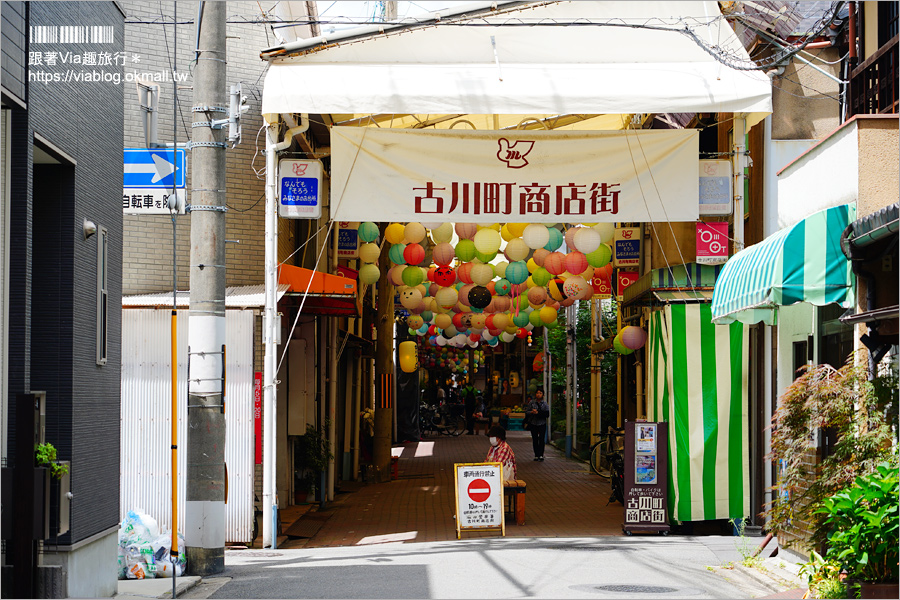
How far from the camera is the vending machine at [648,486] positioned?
14141 mm

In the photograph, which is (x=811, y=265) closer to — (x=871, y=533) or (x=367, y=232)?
(x=871, y=533)

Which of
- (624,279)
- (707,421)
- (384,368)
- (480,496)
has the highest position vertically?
(624,279)

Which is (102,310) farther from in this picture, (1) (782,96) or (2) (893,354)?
(1) (782,96)

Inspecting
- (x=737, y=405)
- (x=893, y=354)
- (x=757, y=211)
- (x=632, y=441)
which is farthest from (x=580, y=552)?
(x=757, y=211)

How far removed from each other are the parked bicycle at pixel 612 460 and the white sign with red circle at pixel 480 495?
8.25ft

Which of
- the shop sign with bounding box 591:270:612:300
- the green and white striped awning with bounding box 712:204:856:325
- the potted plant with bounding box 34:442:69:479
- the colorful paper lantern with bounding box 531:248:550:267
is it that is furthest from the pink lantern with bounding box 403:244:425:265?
the potted plant with bounding box 34:442:69:479

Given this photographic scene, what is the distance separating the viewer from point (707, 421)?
1423 centimetres

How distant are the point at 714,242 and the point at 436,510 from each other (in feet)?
24.4

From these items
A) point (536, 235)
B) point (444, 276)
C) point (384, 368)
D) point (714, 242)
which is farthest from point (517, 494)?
point (384, 368)

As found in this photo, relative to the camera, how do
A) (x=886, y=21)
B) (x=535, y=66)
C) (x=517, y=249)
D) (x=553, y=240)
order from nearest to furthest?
1. (x=886, y=21)
2. (x=535, y=66)
3. (x=553, y=240)
4. (x=517, y=249)

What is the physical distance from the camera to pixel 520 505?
1608 centimetres

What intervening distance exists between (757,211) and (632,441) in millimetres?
3907

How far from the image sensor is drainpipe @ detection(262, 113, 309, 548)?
13.2 m

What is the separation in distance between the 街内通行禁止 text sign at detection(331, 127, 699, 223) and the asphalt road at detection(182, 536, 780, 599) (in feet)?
14.5
